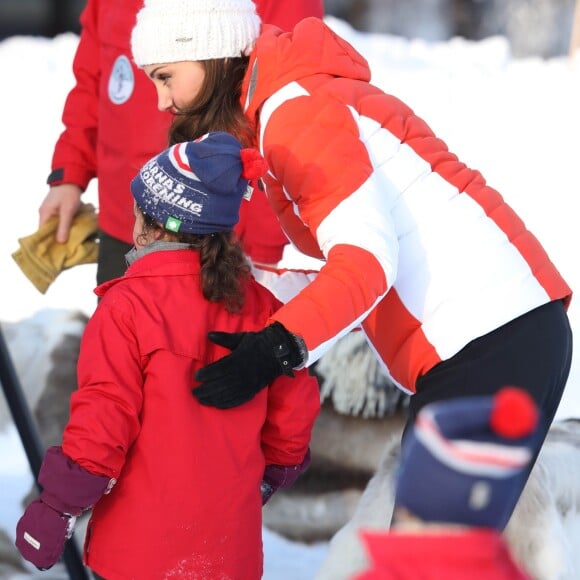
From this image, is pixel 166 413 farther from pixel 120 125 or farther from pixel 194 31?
pixel 120 125

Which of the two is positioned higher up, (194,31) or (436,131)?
(194,31)

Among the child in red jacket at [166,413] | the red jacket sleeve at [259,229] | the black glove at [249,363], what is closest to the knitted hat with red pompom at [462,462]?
the black glove at [249,363]

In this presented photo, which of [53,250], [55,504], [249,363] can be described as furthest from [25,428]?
[249,363]

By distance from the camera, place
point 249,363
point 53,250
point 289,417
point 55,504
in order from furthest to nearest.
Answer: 1. point 53,250
2. point 289,417
3. point 55,504
4. point 249,363

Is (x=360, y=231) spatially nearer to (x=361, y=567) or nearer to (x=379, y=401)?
(x=361, y=567)

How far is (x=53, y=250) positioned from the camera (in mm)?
2369

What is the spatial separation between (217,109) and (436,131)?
1.87 m

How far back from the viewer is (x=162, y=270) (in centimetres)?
156

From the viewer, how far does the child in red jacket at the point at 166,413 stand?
1.48 meters

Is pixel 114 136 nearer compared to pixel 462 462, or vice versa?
pixel 462 462

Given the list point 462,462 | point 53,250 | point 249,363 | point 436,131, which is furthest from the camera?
point 436,131

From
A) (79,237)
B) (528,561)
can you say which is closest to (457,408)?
(528,561)

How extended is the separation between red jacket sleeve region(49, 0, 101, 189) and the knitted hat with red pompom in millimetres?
1617

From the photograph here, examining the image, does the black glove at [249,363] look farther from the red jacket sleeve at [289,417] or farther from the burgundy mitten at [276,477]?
Answer: the burgundy mitten at [276,477]
